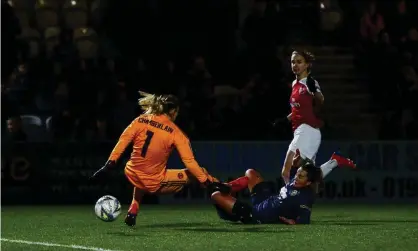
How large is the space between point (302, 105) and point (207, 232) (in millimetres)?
2342

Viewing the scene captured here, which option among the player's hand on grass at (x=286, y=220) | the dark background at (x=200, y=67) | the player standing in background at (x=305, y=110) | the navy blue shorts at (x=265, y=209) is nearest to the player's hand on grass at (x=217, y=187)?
the navy blue shorts at (x=265, y=209)

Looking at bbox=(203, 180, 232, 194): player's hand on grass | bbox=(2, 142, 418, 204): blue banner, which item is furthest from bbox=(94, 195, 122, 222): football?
bbox=(2, 142, 418, 204): blue banner

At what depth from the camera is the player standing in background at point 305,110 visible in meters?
12.6

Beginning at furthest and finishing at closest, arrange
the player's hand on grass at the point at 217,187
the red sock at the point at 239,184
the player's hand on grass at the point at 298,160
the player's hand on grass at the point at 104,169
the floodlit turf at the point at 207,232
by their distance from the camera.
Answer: the player's hand on grass at the point at 298,160, the red sock at the point at 239,184, the player's hand on grass at the point at 217,187, the player's hand on grass at the point at 104,169, the floodlit turf at the point at 207,232

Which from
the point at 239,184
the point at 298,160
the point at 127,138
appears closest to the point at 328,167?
the point at 298,160

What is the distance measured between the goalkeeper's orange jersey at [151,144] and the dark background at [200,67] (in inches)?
182

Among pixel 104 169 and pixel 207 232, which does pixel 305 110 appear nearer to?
pixel 207 232

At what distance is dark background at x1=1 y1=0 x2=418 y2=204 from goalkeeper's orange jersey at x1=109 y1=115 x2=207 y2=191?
15.2ft

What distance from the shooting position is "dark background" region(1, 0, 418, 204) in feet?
55.7

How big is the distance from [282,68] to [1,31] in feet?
14.7

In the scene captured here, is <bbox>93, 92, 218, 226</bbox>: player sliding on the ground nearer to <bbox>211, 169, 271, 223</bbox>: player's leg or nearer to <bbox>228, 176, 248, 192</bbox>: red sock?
<bbox>211, 169, 271, 223</bbox>: player's leg

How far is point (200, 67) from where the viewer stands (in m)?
17.8

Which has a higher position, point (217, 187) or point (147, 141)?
point (147, 141)

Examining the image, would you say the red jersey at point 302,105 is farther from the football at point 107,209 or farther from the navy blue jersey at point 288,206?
the football at point 107,209
